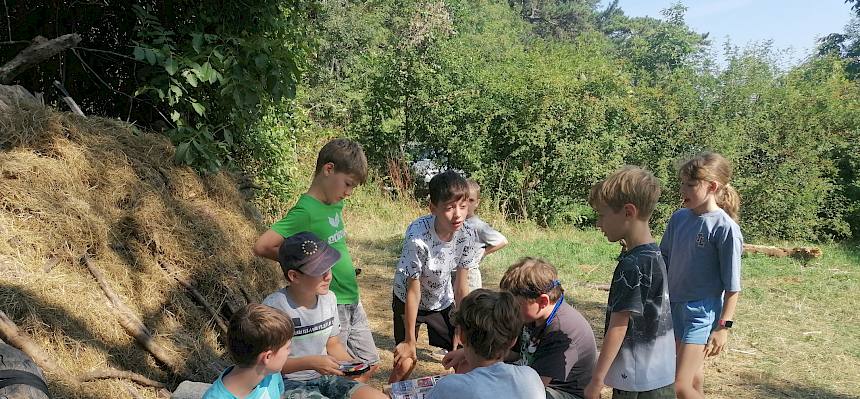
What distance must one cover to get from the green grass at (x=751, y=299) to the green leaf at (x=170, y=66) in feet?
9.38

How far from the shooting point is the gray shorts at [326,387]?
303 cm

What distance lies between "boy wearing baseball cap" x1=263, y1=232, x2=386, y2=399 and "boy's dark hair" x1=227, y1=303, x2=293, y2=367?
44cm

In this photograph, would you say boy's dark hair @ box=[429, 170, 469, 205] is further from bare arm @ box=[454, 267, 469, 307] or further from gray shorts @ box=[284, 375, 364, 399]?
gray shorts @ box=[284, 375, 364, 399]

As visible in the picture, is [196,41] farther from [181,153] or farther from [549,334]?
[549,334]

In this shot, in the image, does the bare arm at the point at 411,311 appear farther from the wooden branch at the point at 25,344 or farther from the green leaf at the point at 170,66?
the green leaf at the point at 170,66

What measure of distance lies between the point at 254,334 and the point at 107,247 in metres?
2.28

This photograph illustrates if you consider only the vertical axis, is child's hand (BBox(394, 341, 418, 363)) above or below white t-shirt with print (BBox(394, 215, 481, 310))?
below

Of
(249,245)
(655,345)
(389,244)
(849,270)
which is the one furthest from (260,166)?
(849,270)

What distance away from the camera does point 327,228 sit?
365 cm

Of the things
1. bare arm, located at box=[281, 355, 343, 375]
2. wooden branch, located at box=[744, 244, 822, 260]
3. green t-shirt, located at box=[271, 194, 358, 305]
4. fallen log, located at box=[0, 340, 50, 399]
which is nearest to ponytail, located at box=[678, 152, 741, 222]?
green t-shirt, located at box=[271, 194, 358, 305]

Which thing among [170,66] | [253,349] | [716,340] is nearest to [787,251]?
[716,340]

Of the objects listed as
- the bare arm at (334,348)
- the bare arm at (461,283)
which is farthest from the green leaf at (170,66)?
the bare arm at (334,348)

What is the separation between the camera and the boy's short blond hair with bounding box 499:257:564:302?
2.93m

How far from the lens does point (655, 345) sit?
2996 millimetres
